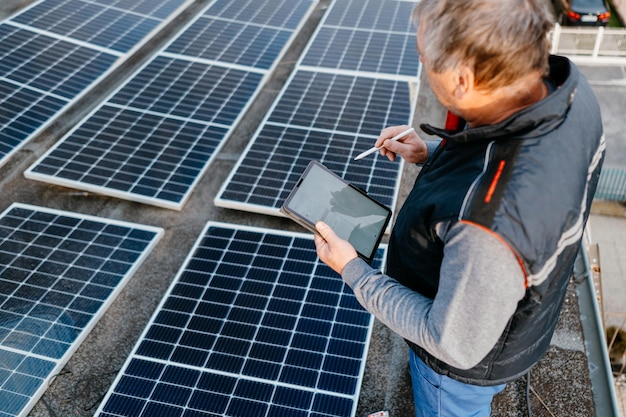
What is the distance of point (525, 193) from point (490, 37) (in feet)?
2.11

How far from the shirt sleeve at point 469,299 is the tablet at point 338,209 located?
118 centimetres

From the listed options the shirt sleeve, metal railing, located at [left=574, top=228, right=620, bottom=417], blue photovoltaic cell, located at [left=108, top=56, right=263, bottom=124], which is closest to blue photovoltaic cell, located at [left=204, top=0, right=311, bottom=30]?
blue photovoltaic cell, located at [left=108, top=56, right=263, bottom=124]

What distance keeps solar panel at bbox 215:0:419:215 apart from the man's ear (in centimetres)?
351

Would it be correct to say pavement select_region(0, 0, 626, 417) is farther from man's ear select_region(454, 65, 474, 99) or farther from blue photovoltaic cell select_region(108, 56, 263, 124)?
man's ear select_region(454, 65, 474, 99)

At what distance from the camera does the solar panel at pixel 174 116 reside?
6.26 meters

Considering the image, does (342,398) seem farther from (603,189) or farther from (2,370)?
(603,189)

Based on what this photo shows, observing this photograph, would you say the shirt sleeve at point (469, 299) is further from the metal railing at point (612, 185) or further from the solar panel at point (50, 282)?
the metal railing at point (612, 185)

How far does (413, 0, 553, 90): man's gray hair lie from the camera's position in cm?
207

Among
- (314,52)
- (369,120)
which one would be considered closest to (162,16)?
(314,52)

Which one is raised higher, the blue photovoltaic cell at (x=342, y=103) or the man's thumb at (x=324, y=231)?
the man's thumb at (x=324, y=231)

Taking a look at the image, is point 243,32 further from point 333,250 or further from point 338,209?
point 333,250

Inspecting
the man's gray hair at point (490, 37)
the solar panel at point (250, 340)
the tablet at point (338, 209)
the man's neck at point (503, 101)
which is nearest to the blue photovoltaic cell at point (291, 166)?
the solar panel at point (250, 340)

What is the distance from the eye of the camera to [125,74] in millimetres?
8539

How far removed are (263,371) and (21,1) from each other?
1007 centimetres
